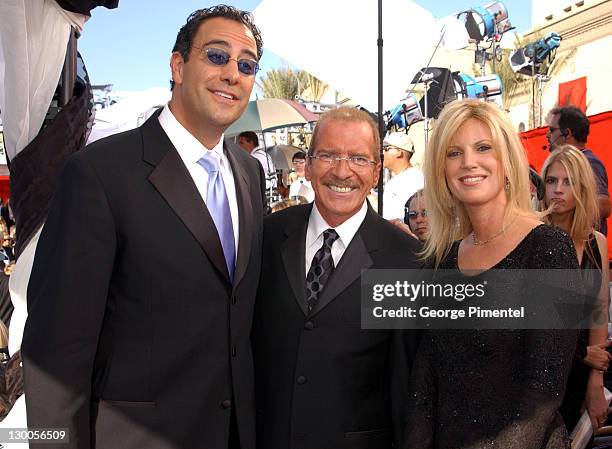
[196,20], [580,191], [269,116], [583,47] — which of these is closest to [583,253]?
[580,191]

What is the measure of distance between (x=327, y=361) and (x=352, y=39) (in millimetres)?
4937

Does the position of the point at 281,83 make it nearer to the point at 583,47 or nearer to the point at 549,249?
the point at 583,47

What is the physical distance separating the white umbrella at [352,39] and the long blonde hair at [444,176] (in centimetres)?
418

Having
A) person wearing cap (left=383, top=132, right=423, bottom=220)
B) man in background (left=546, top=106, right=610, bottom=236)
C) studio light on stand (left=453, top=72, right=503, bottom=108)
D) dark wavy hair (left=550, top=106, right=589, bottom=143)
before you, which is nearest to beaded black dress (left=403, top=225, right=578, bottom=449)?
man in background (left=546, top=106, right=610, bottom=236)

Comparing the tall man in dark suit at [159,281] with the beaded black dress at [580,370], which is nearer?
the tall man in dark suit at [159,281]

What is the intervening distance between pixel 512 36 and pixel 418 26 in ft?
71.8

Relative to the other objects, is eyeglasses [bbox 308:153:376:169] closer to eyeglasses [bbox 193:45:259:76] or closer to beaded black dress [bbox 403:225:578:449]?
eyeglasses [bbox 193:45:259:76]

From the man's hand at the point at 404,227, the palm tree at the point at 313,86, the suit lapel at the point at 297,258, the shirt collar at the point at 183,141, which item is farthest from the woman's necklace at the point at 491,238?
the palm tree at the point at 313,86

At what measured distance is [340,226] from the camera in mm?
2479

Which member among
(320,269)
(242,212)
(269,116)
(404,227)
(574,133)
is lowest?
(320,269)

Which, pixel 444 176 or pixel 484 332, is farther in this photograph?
pixel 444 176

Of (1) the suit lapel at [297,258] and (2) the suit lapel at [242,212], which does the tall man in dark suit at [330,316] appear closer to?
(1) the suit lapel at [297,258]

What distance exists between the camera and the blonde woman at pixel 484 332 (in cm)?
195

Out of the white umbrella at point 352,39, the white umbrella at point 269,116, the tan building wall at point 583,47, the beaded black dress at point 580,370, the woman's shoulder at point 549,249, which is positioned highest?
the tan building wall at point 583,47
